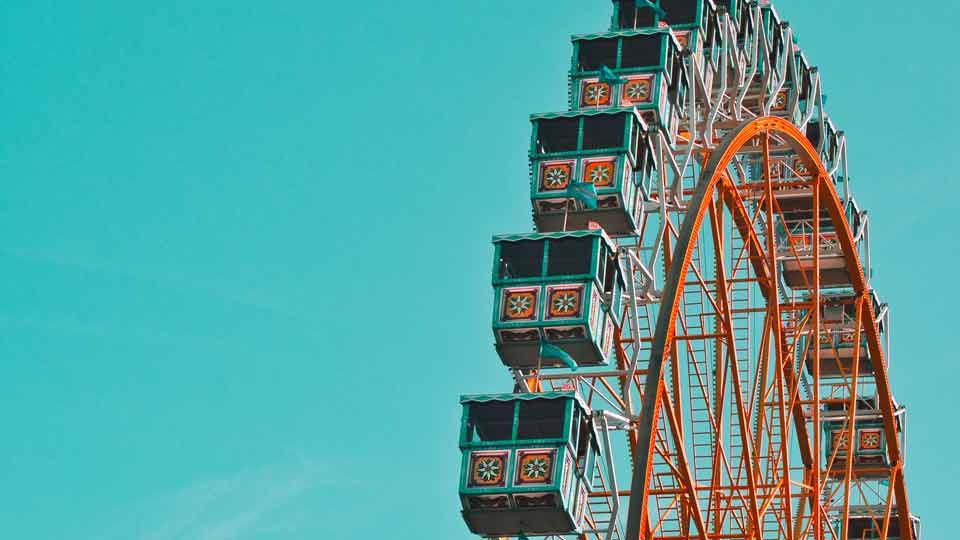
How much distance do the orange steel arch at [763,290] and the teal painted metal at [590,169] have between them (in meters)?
1.36

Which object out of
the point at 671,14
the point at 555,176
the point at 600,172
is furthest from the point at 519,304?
the point at 671,14

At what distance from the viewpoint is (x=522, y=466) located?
31406 millimetres

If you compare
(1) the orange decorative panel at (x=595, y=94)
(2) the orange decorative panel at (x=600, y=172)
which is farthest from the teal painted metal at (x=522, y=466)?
(1) the orange decorative panel at (x=595, y=94)

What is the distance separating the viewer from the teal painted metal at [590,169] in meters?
34.5

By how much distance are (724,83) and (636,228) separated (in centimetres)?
526

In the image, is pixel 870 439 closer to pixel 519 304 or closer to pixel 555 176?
pixel 555 176

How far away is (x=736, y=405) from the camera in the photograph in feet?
122

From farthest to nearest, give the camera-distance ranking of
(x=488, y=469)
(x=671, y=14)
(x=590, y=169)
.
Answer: (x=671, y=14), (x=590, y=169), (x=488, y=469)

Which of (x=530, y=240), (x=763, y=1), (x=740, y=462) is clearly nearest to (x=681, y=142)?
(x=763, y=1)

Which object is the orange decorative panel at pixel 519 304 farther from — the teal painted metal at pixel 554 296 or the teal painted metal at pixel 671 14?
the teal painted metal at pixel 671 14

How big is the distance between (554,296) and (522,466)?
3.11 metres

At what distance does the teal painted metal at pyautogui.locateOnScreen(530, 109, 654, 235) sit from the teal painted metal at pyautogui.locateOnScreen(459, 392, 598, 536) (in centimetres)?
388

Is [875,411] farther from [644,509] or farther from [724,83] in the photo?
[644,509]

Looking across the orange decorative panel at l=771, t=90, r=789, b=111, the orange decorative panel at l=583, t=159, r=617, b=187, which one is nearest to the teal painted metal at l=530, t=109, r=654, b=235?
the orange decorative panel at l=583, t=159, r=617, b=187
